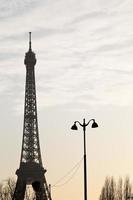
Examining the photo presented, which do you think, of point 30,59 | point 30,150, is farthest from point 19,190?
point 30,59

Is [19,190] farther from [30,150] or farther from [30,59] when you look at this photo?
[30,59]

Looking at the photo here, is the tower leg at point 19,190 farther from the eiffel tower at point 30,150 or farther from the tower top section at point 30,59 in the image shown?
the tower top section at point 30,59

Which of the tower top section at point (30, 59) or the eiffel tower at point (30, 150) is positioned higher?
the tower top section at point (30, 59)

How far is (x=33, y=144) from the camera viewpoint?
124688 mm

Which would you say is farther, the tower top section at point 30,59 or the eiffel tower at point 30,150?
the tower top section at point 30,59

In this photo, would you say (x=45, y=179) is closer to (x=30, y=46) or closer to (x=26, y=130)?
(x=26, y=130)

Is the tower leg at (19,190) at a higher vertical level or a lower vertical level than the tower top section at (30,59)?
lower

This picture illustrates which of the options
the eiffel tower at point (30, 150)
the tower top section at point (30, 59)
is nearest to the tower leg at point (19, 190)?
the eiffel tower at point (30, 150)

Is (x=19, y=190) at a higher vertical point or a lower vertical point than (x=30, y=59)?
lower

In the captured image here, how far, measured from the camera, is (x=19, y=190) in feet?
390

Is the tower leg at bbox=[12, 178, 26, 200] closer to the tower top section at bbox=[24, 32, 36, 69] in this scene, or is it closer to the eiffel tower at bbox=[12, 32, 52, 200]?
the eiffel tower at bbox=[12, 32, 52, 200]

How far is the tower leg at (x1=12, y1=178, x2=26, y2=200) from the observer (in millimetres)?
114637

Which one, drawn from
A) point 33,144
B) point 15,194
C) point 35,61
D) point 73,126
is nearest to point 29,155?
point 33,144

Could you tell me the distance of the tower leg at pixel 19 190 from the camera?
114637 mm
